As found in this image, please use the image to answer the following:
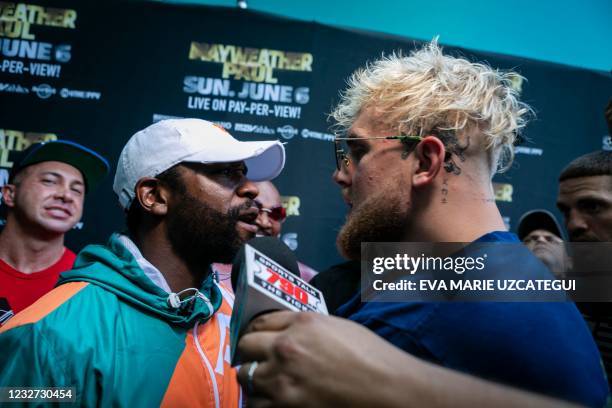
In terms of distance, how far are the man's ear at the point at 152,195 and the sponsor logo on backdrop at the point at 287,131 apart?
4.36 ft

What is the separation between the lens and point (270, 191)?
2.54 metres

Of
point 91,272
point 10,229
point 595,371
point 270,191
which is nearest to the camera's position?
point 595,371

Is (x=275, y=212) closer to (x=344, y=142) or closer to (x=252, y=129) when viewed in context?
(x=252, y=129)

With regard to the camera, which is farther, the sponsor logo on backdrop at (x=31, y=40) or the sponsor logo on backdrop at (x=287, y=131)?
the sponsor logo on backdrop at (x=287, y=131)

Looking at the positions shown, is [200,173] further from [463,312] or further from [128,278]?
[463,312]

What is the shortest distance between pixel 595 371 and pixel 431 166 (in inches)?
18.2

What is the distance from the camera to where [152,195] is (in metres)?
1.49

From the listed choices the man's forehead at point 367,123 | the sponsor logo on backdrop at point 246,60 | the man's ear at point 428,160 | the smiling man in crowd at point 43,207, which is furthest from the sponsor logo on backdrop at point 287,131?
the man's ear at point 428,160

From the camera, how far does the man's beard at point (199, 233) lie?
1.44 metres

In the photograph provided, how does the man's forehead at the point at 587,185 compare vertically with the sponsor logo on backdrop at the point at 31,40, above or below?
below

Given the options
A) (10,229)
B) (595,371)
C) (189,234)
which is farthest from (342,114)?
(10,229)

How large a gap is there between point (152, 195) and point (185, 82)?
1.42 meters

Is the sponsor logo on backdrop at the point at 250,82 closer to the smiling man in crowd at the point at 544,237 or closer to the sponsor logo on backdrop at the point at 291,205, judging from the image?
the sponsor logo on backdrop at the point at 291,205

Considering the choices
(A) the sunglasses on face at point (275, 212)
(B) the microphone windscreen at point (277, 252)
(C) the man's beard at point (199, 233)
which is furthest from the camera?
(A) the sunglasses on face at point (275, 212)
